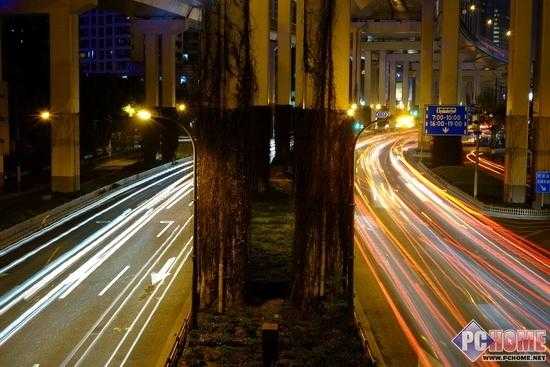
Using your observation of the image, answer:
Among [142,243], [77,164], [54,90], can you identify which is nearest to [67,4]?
[54,90]

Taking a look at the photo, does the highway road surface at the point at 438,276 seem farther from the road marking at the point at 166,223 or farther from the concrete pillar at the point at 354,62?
the concrete pillar at the point at 354,62

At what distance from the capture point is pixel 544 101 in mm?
37562

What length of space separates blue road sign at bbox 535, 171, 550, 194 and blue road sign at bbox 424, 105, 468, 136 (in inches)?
159

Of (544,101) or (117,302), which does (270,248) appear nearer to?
(117,302)

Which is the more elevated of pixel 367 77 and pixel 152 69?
pixel 367 77

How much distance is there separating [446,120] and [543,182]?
5.41 m

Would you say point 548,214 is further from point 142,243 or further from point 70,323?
point 70,323

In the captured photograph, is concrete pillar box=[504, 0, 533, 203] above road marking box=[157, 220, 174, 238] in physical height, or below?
above

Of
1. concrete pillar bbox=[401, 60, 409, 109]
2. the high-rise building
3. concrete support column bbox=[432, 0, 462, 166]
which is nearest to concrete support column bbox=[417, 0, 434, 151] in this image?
concrete support column bbox=[432, 0, 462, 166]

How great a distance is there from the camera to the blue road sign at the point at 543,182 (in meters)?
35.8

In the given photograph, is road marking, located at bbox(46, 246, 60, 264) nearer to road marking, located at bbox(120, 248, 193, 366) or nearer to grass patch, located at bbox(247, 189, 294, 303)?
road marking, located at bbox(120, 248, 193, 366)

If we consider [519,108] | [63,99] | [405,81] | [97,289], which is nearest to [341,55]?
[97,289]

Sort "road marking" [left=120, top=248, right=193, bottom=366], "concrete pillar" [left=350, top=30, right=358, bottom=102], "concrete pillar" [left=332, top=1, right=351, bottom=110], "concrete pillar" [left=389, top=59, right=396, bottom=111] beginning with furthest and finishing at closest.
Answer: "concrete pillar" [left=389, top=59, right=396, bottom=111], "concrete pillar" [left=350, top=30, right=358, bottom=102], "concrete pillar" [left=332, top=1, right=351, bottom=110], "road marking" [left=120, top=248, right=193, bottom=366]

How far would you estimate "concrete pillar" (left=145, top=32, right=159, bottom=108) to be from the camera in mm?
62500
